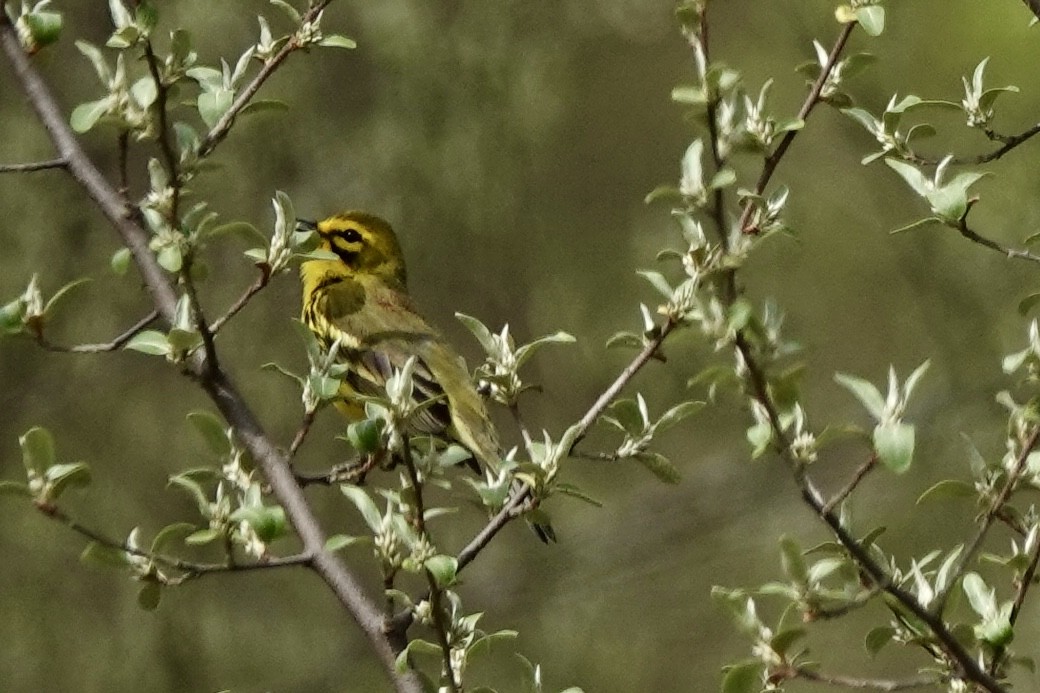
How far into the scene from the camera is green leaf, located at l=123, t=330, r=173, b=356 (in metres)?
2.38

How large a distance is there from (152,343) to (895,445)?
1124 millimetres

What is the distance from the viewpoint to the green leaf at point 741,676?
2.25 meters

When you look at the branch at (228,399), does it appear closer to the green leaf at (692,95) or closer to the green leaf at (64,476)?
the green leaf at (64,476)

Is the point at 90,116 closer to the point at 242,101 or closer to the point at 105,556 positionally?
the point at 242,101

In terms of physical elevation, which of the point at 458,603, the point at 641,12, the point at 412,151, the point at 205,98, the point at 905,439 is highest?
the point at 205,98

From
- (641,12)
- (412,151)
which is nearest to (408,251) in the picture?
(412,151)

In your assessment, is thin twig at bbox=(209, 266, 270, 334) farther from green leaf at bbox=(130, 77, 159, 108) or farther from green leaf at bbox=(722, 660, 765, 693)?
green leaf at bbox=(722, 660, 765, 693)

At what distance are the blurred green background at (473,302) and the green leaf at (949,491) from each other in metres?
4.21

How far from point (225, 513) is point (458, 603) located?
1.44 feet

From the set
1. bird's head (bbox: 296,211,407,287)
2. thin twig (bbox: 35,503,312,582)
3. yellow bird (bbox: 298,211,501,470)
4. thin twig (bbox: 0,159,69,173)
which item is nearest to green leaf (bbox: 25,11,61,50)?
thin twig (bbox: 0,159,69,173)

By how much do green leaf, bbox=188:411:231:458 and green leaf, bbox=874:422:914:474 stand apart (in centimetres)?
98

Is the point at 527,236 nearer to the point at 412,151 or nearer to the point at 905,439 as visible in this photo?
the point at 412,151

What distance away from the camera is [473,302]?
7453 millimetres

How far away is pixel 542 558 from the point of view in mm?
7469
